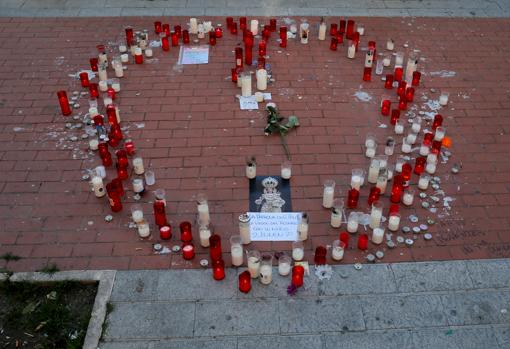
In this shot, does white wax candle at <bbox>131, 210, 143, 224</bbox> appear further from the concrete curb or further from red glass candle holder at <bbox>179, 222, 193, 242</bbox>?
the concrete curb

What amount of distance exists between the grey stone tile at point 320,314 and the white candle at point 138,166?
2.31m

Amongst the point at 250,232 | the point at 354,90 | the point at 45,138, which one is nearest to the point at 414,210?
the point at 250,232

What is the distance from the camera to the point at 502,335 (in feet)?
13.3

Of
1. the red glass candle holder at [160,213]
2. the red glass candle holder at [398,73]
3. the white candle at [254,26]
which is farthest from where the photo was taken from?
the white candle at [254,26]

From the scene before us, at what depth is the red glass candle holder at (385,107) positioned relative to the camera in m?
6.38

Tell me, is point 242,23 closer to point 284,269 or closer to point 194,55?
point 194,55

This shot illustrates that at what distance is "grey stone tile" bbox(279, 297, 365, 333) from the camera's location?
161 inches

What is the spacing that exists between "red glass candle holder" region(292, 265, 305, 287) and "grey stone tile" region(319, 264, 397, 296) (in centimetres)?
21

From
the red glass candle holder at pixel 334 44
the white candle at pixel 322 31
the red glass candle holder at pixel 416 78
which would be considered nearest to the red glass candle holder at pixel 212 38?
the white candle at pixel 322 31

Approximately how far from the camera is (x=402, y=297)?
4.32m

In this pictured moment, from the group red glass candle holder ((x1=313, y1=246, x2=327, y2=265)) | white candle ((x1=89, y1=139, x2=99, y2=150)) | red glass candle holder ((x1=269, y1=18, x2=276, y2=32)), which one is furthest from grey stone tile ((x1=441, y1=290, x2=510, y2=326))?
red glass candle holder ((x1=269, y1=18, x2=276, y2=32))

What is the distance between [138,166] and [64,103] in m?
1.69

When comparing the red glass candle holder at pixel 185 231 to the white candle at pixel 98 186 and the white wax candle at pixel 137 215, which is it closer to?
the white wax candle at pixel 137 215

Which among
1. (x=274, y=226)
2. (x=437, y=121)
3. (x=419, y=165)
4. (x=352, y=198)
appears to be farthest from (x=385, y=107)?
(x=274, y=226)
